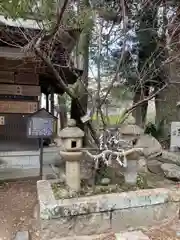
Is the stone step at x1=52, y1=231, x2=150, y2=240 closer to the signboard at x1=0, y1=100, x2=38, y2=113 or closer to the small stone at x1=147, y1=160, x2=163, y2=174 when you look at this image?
the small stone at x1=147, y1=160, x2=163, y2=174

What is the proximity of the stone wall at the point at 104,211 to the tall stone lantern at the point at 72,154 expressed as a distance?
299 millimetres

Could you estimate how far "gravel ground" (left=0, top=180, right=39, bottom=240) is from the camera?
354 cm

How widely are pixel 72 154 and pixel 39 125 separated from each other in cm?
156

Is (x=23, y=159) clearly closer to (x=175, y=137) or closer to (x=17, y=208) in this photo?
(x=17, y=208)

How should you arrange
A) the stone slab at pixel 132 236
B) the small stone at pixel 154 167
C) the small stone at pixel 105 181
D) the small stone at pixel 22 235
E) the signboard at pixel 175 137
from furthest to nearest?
1. the signboard at pixel 175 137
2. the small stone at pixel 154 167
3. the small stone at pixel 105 181
4. the small stone at pixel 22 235
5. the stone slab at pixel 132 236

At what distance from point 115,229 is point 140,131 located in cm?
141

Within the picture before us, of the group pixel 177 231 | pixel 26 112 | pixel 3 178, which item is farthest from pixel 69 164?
pixel 26 112

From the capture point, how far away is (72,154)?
3.47 meters

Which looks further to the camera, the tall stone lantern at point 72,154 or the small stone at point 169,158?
Answer: the small stone at point 169,158

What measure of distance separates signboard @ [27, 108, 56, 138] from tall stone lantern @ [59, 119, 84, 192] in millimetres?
1324

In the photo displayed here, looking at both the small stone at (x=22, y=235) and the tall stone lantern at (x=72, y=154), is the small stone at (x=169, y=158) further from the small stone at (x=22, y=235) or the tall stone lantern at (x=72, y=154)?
the small stone at (x=22, y=235)

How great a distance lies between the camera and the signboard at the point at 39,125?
4809 millimetres

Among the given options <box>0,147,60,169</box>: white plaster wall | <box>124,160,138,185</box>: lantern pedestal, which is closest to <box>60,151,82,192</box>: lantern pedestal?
<box>124,160,138,185</box>: lantern pedestal

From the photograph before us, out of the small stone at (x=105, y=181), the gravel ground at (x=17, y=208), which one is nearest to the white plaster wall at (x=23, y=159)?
the gravel ground at (x=17, y=208)
